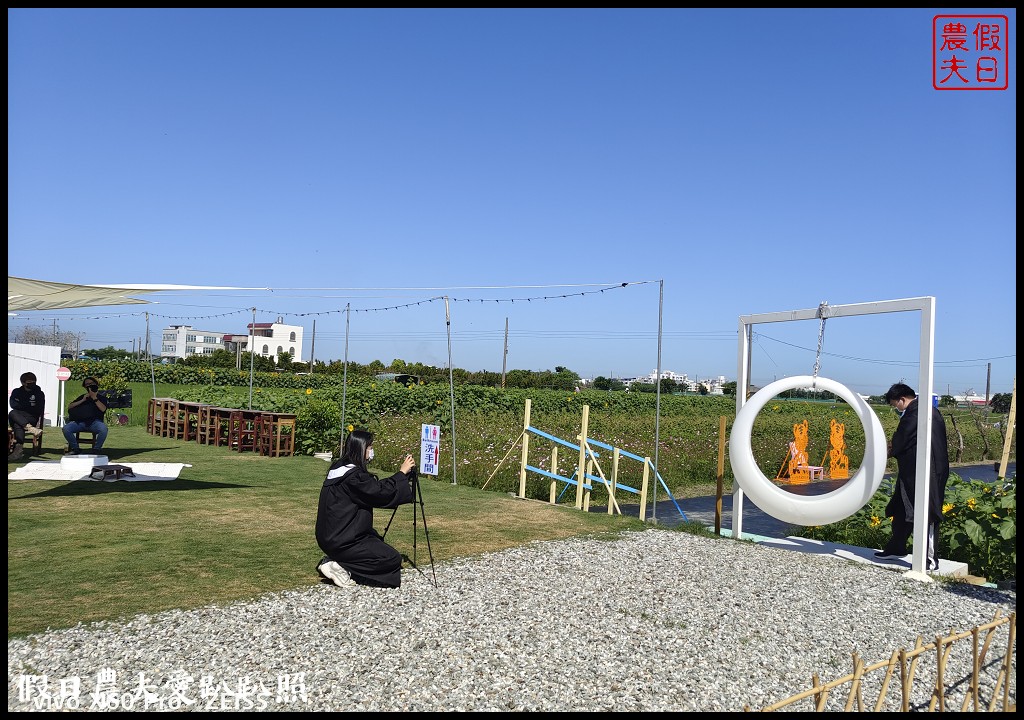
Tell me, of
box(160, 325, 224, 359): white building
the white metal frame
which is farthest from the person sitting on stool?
box(160, 325, 224, 359): white building

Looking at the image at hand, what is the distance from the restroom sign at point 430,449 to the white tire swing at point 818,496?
2.92 m

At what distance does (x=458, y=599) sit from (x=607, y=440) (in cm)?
1194

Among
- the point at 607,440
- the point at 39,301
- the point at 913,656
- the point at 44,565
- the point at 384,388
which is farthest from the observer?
the point at 384,388

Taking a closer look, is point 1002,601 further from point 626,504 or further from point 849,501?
point 626,504

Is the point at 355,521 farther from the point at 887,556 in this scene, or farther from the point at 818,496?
the point at 887,556

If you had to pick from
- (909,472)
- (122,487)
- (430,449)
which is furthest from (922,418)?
(122,487)

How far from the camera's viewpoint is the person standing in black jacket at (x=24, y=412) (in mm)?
11070

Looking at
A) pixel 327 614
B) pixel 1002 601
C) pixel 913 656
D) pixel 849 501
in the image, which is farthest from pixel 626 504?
pixel 913 656

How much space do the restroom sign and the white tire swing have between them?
2925 millimetres

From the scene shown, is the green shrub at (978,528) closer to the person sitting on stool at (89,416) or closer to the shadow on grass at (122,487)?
the shadow on grass at (122,487)

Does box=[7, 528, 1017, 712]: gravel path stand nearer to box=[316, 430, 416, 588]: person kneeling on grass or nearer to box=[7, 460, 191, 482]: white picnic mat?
box=[316, 430, 416, 588]: person kneeling on grass

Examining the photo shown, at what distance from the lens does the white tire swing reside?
6520 mm

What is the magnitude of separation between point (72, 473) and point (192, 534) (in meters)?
3.94

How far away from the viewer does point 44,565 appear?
19.0 ft
